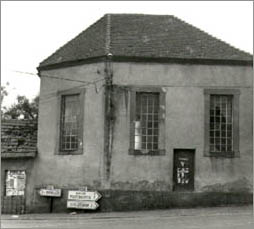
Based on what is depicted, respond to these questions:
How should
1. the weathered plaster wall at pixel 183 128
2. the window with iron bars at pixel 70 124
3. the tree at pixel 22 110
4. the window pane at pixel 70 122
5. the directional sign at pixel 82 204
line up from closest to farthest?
the directional sign at pixel 82 204 < the weathered plaster wall at pixel 183 128 < the window with iron bars at pixel 70 124 < the window pane at pixel 70 122 < the tree at pixel 22 110

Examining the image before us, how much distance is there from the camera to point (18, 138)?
936 inches

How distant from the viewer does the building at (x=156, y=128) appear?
68.6 ft

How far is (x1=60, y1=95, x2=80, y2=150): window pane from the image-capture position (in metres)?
22.1

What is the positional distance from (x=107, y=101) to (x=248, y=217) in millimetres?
7869

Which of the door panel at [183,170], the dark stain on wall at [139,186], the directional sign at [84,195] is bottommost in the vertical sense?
the directional sign at [84,195]

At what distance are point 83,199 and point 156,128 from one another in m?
4.28

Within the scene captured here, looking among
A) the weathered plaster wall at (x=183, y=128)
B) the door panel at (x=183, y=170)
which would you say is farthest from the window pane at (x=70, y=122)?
the door panel at (x=183, y=170)

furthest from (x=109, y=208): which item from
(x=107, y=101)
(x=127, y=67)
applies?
(x=127, y=67)

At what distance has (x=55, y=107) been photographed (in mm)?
22719

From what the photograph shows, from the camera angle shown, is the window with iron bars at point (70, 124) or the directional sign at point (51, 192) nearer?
the directional sign at point (51, 192)

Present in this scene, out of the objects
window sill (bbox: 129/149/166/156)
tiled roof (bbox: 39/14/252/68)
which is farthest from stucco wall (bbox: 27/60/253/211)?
tiled roof (bbox: 39/14/252/68)

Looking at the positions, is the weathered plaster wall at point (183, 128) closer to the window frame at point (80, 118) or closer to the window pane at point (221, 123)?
the window pane at point (221, 123)

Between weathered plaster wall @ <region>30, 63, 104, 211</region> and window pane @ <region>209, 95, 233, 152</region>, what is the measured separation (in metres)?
4.73

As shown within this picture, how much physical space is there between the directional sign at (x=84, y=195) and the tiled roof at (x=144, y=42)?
18.9 feet
